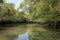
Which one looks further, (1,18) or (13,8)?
(13,8)

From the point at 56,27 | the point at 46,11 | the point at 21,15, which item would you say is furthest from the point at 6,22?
the point at 46,11

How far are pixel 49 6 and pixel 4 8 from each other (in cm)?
2821

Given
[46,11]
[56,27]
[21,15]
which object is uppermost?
[46,11]

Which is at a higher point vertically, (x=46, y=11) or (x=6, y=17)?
(x=46, y=11)

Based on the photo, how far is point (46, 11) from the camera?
23.5 metres

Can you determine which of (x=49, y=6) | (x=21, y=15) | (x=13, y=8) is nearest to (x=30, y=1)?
(x=49, y=6)

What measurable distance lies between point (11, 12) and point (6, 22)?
4325mm

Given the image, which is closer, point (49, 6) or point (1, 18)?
point (49, 6)

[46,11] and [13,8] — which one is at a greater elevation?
[46,11]

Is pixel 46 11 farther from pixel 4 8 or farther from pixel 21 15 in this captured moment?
pixel 21 15

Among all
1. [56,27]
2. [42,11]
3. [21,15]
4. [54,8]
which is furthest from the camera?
[21,15]

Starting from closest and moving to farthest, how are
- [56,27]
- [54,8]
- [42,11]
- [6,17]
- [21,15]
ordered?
[54,8]
[42,11]
[56,27]
[6,17]
[21,15]

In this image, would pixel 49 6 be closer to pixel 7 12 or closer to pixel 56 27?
pixel 56 27

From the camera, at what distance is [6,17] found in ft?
168
